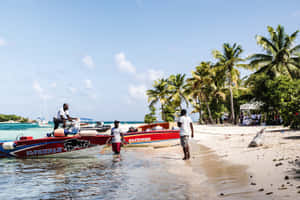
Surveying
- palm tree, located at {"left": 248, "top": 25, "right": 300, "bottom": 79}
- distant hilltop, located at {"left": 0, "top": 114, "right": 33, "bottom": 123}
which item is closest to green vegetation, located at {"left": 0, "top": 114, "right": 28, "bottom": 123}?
distant hilltop, located at {"left": 0, "top": 114, "right": 33, "bottom": 123}

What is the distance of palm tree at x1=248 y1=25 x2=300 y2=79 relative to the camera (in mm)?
32219

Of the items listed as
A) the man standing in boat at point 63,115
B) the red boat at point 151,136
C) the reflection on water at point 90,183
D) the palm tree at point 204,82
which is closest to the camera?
the reflection on water at point 90,183

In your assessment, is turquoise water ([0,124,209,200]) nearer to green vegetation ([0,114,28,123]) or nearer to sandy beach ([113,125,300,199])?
sandy beach ([113,125,300,199])

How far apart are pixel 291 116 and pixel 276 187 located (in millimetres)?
9730

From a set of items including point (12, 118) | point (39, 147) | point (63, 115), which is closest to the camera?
point (63, 115)

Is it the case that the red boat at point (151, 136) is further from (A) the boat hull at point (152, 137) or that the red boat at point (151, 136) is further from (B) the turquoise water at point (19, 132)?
(B) the turquoise water at point (19, 132)

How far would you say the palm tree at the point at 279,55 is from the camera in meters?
32.2

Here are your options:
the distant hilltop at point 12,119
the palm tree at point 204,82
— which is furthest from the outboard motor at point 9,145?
the distant hilltop at point 12,119

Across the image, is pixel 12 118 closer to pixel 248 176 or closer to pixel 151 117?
pixel 151 117

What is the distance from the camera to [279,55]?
32.5m

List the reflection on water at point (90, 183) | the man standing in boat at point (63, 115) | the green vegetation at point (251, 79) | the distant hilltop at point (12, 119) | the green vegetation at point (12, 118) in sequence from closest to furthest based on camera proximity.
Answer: the reflection on water at point (90, 183)
the man standing in boat at point (63, 115)
the green vegetation at point (251, 79)
the green vegetation at point (12, 118)
the distant hilltop at point (12, 119)

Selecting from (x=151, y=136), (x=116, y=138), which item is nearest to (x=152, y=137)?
(x=151, y=136)

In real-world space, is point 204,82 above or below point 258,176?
above

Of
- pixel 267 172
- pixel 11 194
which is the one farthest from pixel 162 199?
pixel 11 194
